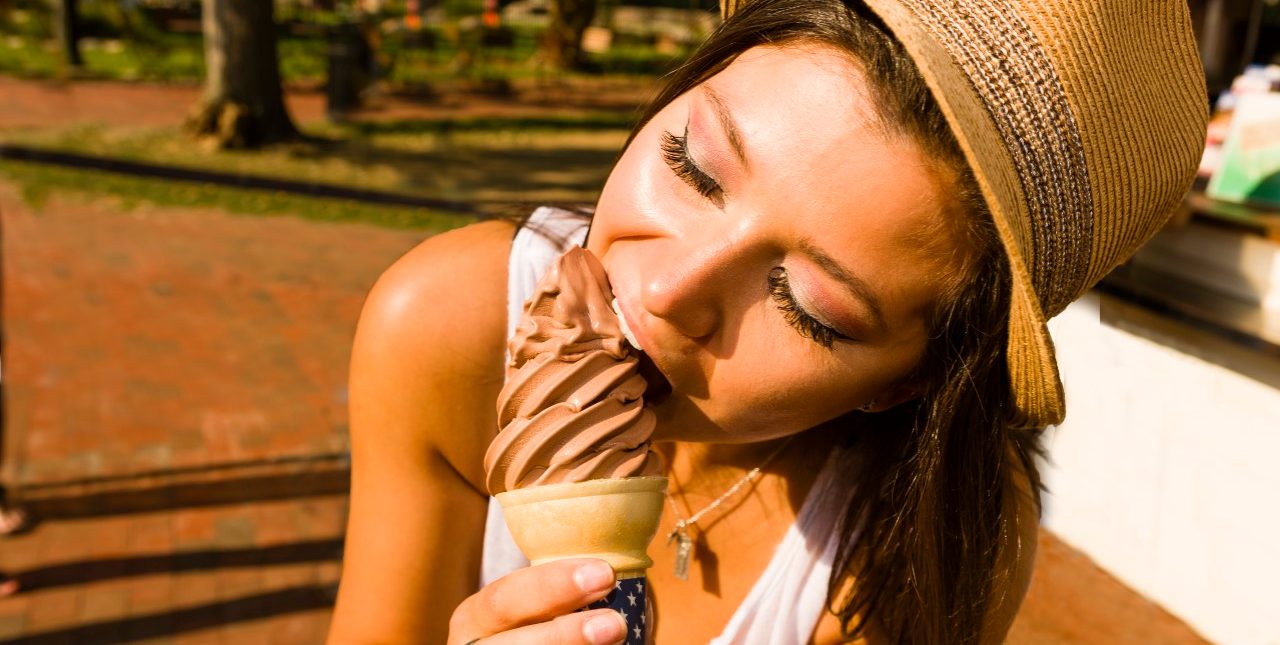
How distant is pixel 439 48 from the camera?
68.3 feet

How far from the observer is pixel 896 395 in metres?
1.87

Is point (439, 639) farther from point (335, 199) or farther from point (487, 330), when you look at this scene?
point (335, 199)

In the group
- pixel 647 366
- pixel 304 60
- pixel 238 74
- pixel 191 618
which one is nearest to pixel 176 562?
pixel 191 618

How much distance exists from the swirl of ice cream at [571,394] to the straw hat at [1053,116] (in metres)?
0.55

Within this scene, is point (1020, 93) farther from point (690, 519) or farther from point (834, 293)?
point (690, 519)

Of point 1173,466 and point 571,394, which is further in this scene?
point 1173,466

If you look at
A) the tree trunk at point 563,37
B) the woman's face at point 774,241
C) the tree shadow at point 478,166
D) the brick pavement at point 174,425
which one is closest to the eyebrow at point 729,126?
the woman's face at point 774,241

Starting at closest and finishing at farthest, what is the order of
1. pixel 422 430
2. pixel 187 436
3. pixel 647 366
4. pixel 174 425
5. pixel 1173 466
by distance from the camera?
1. pixel 647 366
2. pixel 422 430
3. pixel 1173 466
4. pixel 187 436
5. pixel 174 425

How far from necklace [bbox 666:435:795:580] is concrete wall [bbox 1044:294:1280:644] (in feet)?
2.82

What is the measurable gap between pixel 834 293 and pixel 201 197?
9.86m

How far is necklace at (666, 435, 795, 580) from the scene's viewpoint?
2.19 metres

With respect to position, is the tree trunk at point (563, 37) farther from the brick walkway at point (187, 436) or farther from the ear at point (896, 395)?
the ear at point (896, 395)

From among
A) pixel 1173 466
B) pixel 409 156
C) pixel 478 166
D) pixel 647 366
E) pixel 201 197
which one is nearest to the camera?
pixel 647 366

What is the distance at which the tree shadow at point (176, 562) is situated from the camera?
14.5 feet
